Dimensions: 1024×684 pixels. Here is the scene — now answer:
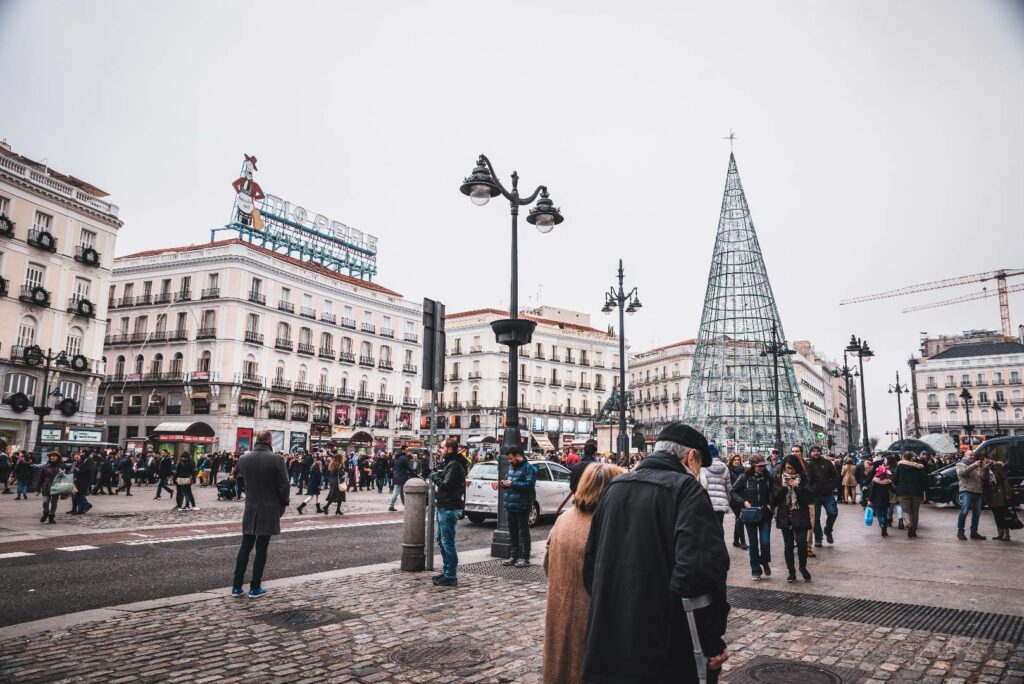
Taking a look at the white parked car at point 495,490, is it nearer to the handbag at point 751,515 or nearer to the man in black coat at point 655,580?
the handbag at point 751,515

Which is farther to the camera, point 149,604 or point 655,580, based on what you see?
point 149,604

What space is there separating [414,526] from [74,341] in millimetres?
39266

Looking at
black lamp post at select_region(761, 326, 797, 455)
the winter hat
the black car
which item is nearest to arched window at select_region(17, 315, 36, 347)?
black lamp post at select_region(761, 326, 797, 455)

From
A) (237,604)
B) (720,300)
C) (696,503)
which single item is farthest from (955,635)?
(720,300)

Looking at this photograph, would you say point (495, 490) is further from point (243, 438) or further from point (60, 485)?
point (243, 438)

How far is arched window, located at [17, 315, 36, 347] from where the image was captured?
3631 cm

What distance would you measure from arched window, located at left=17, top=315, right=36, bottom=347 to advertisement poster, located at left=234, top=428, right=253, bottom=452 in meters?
14.3

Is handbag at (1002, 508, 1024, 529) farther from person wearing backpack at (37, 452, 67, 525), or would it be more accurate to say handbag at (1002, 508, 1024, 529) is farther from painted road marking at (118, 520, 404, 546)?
person wearing backpack at (37, 452, 67, 525)

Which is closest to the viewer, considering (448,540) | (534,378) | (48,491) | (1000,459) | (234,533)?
(448,540)

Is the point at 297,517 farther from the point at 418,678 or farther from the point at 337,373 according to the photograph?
the point at 337,373

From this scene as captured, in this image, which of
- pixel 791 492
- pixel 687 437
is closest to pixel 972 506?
pixel 791 492

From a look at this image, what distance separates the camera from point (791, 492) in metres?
8.75

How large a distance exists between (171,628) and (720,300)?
3077 centimetres

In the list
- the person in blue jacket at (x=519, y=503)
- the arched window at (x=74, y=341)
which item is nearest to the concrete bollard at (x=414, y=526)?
the person in blue jacket at (x=519, y=503)
